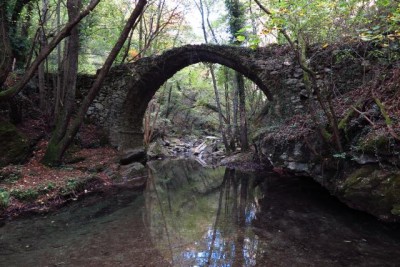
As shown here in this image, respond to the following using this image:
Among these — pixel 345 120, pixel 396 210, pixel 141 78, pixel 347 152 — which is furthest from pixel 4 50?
pixel 396 210

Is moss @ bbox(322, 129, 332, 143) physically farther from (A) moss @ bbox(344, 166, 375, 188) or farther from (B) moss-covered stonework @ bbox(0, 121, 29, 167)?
(B) moss-covered stonework @ bbox(0, 121, 29, 167)

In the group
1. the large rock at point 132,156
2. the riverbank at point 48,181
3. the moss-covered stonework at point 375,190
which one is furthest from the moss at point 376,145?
the large rock at point 132,156

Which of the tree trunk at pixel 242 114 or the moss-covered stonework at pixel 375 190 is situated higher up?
the tree trunk at pixel 242 114

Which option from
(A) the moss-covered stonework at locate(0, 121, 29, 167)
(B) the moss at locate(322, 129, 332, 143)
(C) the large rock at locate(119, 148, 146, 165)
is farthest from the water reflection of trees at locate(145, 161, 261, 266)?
(A) the moss-covered stonework at locate(0, 121, 29, 167)

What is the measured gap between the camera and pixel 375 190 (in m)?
4.71

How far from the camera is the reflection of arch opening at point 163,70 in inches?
416

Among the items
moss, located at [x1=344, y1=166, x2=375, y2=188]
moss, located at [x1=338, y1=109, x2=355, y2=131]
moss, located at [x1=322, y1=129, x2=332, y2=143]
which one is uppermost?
moss, located at [x1=338, y1=109, x2=355, y2=131]

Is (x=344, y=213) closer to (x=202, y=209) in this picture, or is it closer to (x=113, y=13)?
(x=202, y=209)

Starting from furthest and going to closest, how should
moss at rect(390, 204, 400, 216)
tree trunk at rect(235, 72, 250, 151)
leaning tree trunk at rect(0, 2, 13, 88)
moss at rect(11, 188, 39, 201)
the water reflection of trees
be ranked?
tree trunk at rect(235, 72, 250, 151) → leaning tree trunk at rect(0, 2, 13, 88) → moss at rect(11, 188, 39, 201) → moss at rect(390, 204, 400, 216) → the water reflection of trees

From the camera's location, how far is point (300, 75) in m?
9.34

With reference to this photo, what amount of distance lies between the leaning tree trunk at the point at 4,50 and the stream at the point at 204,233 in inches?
158

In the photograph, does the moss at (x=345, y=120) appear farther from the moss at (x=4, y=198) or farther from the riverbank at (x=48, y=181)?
the moss at (x=4, y=198)

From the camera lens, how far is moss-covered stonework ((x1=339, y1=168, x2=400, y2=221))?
14.8ft

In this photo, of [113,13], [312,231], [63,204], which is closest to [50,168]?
[63,204]
